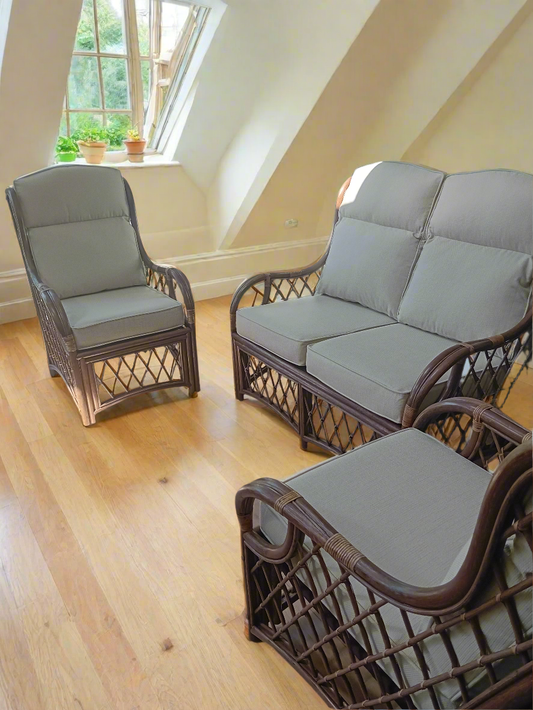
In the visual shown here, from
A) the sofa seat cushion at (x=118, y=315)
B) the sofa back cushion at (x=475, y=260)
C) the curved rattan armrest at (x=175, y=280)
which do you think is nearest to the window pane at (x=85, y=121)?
the curved rattan armrest at (x=175, y=280)

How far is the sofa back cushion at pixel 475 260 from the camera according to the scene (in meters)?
1.99

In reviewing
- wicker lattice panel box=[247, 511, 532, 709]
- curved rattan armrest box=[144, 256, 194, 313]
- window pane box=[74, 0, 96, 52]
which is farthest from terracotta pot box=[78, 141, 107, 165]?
wicker lattice panel box=[247, 511, 532, 709]

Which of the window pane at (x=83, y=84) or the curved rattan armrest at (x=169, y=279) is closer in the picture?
the curved rattan armrest at (x=169, y=279)

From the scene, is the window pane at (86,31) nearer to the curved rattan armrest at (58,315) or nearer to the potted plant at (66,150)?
the potted plant at (66,150)

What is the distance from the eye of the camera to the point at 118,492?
207 cm

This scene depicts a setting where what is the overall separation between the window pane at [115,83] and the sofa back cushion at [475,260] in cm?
244

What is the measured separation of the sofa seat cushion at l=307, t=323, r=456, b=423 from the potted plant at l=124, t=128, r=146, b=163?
250 cm

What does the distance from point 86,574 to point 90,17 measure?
3202 millimetres

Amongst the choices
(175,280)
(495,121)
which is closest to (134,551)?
(175,280)

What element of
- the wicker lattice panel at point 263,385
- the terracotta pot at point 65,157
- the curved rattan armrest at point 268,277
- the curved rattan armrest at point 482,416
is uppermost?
the terracotta pot at point 65,157

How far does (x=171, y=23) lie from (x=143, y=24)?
0.18m

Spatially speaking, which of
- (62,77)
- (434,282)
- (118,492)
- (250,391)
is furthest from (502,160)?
(118,492)

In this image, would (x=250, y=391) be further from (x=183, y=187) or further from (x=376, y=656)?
(x=183, y=187)

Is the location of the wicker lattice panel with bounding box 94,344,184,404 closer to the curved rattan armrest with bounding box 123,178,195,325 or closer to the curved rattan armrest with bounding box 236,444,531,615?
the curved rattan armrest with bounding box 123,178,195,325
